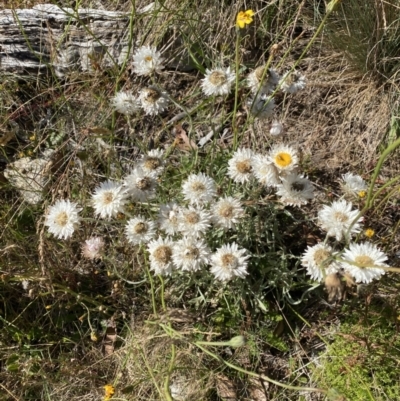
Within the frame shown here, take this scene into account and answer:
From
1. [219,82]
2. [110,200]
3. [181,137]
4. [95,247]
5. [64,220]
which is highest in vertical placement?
[219,82]

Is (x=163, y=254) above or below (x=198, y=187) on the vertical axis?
below

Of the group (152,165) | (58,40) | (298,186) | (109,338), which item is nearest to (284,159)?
(298,186)

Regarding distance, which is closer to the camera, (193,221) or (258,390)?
(193,221)

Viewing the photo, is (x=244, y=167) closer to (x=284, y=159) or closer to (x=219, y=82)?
(x=284, y=159)

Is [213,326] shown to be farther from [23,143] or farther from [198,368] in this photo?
[23,143]

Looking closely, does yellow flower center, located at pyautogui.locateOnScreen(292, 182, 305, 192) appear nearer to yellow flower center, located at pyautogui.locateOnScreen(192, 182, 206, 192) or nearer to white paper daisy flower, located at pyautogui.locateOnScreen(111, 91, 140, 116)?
yellow flower center, located at pyautogui.locateOnScreen(192, 182, 206, 192)

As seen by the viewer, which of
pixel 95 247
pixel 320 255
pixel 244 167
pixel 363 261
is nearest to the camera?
pixel 363 261

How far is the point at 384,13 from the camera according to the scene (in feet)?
6.93

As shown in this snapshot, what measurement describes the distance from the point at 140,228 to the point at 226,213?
294 millimetres

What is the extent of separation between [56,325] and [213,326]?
0.70m

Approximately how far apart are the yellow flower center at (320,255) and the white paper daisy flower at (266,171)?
0.81 ft

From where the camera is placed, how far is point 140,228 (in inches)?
64.8

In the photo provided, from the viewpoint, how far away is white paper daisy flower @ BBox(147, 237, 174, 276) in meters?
1.59

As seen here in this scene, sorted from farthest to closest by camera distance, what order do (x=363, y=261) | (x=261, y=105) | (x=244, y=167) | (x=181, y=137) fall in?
(x=181, y=137), (x=261, y=105), (x=244, y=167), (x=363, y=261)
